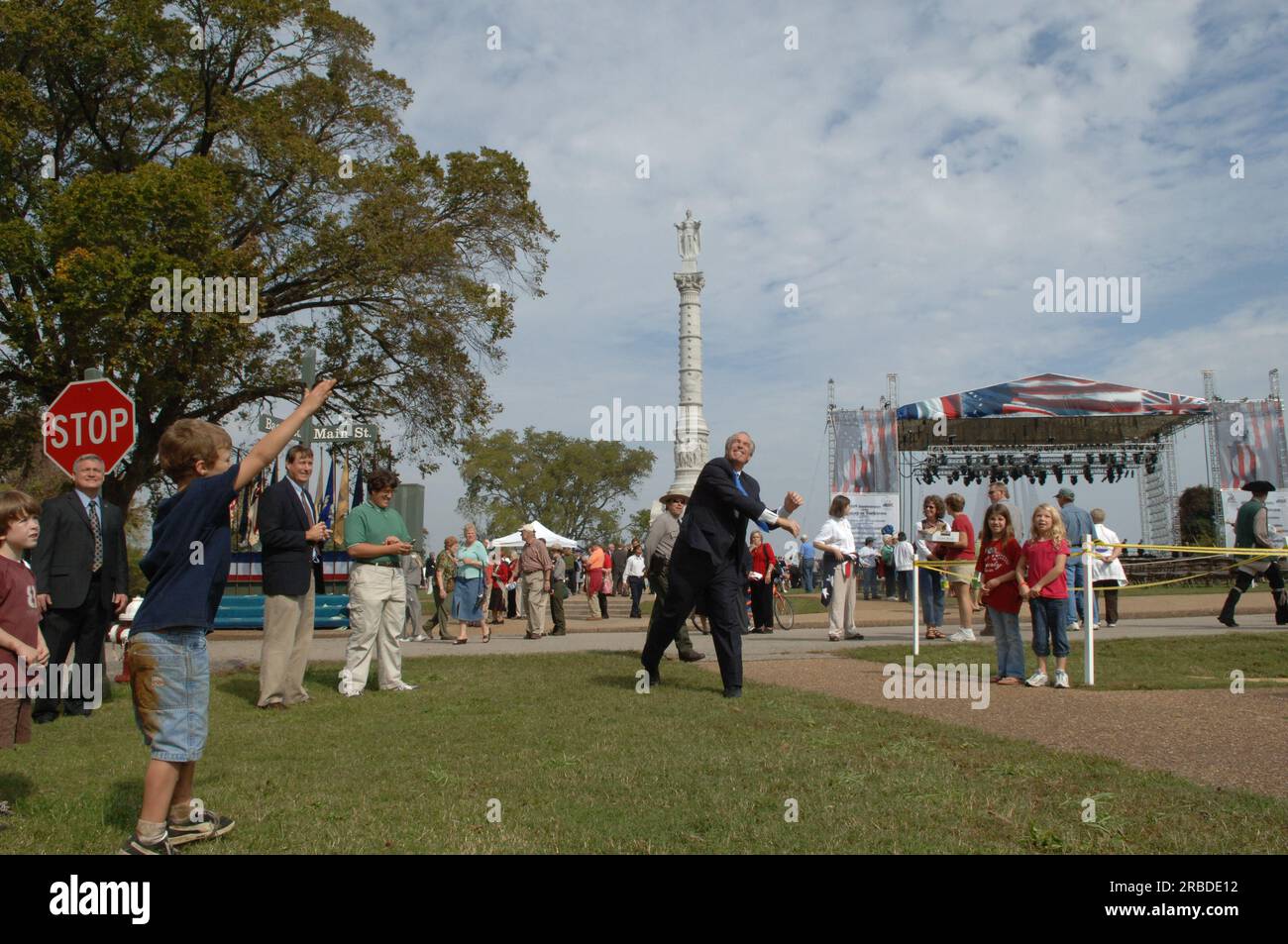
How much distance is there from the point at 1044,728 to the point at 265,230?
1811 cm

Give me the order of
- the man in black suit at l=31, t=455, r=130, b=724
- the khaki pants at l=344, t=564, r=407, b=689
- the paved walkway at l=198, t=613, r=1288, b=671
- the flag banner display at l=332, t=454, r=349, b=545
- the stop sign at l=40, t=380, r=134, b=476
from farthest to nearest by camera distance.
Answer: the flag banner display at l=332, t=454, r=349, b=545, the paved walkway at l=198, t=613, r=1288, b=671, the stop sign at l=40, t=380, r=134, b=476, the khaki pants at l=344, t=564, r=407, b=689, the man in black suit at l=31, t=455, r=130, b=724

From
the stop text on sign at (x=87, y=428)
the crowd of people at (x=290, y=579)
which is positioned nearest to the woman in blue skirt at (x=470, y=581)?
the crowd of people at (x=290, y=579)

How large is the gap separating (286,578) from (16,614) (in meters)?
2.55

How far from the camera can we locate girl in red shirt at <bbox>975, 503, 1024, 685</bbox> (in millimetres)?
8797

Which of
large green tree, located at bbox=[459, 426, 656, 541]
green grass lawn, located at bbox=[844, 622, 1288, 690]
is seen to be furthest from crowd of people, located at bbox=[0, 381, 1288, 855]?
large green tree, located at bbox=[459, 426, 656, 541]

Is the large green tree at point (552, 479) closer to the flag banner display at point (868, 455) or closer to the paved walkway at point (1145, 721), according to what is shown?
the flag banner display at point (868, 455)

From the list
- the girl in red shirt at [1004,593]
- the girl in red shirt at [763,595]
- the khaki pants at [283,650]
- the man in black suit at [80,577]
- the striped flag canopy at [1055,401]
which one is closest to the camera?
the man in black suit at [80,577]

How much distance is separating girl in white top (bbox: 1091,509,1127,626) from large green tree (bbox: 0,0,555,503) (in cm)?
1252

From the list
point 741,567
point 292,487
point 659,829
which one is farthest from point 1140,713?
point 292,487

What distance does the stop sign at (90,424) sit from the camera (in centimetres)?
912

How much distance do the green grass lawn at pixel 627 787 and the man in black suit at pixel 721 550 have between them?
0.57 m

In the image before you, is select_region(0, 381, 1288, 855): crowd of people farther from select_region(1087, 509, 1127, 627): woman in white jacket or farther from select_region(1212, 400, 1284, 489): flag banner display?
select_region(1212, 400, 1284, 489): flag banner display
